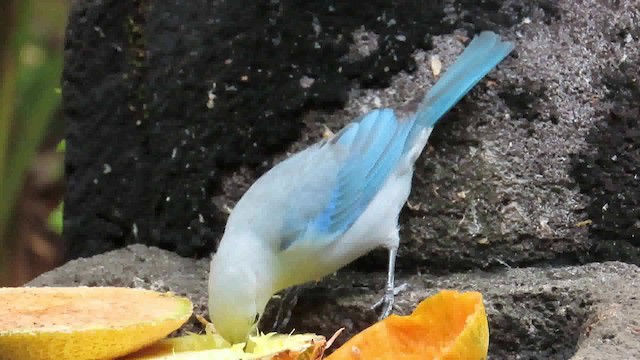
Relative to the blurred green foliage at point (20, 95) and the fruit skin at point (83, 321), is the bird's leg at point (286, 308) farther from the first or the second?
the blurred green foliage at point (20, 95)

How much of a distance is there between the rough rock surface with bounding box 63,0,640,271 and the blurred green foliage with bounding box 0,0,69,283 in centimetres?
150

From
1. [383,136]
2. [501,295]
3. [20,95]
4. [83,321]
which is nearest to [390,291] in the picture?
[501,295]

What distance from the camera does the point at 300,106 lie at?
7.98ft

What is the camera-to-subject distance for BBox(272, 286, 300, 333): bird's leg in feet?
7.65

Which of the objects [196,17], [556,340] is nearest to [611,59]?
[556,340]

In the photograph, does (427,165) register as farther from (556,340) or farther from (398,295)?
(556,340)

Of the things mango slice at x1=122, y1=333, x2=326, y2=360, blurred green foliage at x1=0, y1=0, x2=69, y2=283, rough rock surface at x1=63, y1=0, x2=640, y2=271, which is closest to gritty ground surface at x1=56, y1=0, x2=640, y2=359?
rough rock surface at x1=63, y1=0, x2=640, y2=271

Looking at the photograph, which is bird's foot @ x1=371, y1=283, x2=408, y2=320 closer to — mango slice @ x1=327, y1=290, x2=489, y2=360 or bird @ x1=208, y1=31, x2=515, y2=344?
bird @ x1=208, y1=31, x2=515, y2=344

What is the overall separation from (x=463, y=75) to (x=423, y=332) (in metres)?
0.79

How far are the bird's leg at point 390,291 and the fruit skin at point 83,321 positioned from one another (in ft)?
1.67

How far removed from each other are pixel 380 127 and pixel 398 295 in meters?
0.47

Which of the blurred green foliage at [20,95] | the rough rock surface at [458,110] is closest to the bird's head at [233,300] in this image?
the rough rock surface at [458,110]

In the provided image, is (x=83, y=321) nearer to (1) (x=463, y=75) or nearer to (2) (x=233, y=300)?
(2) (x=233, y=300)

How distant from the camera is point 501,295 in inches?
82.6
